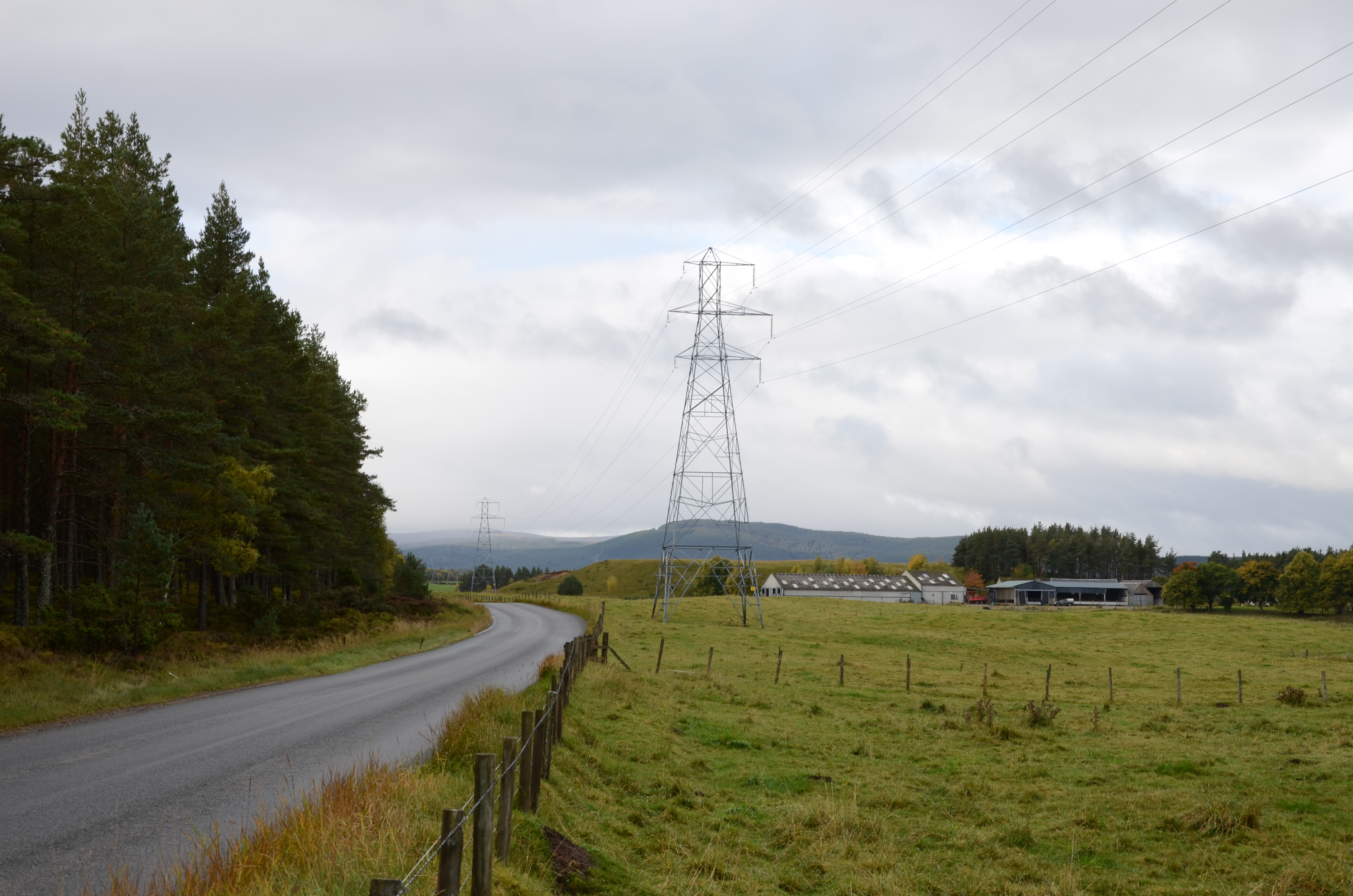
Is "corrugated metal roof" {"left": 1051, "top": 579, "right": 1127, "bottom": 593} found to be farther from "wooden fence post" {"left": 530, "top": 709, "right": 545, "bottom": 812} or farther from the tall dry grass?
the tall dry grass

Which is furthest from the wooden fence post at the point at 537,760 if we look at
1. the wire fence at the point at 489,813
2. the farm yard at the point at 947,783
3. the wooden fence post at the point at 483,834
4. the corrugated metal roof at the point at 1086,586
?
the corrugated metal roof at the point at 1086,586

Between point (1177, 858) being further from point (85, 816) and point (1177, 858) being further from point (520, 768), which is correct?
point (85, 816)

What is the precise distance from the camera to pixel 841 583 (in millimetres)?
175125

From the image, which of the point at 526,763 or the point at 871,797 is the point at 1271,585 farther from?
the point at 526,763

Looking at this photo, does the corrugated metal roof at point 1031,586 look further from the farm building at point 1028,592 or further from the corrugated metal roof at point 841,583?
the corrugated metal roof at point 841,583

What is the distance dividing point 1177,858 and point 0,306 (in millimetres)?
29669

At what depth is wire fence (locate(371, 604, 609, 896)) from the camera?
580 cm

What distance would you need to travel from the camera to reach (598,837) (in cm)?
1165

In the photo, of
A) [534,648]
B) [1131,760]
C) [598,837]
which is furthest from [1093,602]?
[598,837]

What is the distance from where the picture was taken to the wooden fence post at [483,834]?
6.66 m

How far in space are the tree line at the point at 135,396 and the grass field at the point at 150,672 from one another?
2241mm

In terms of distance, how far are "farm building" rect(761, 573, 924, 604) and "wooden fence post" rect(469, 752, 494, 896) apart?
515 ft

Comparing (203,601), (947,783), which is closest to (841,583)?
(203,601)

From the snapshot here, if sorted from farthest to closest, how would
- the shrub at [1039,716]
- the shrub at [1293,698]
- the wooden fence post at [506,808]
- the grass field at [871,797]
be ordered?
the shrub at [1293,698] < the shrub at [1039,716] < the grass field at [871,797] < the wooden fence post at [506,808]
